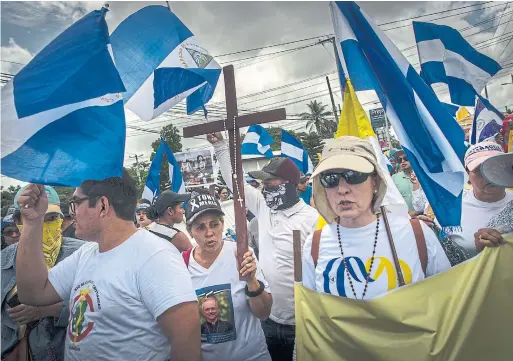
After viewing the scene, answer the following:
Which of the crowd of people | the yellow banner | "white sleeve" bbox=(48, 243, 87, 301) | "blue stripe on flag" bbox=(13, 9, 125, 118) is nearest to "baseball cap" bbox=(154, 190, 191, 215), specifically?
the crowd of people

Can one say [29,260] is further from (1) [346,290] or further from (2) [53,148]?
(1) [346,290]

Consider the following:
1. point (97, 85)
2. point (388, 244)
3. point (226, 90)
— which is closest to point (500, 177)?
point (388, 244)

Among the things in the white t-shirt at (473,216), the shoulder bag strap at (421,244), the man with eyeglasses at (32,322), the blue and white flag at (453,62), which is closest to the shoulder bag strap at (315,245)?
the shoulder bag strap at (421,244)

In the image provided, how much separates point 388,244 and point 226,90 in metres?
1.50

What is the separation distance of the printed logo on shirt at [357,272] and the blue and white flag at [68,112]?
4.52 feet

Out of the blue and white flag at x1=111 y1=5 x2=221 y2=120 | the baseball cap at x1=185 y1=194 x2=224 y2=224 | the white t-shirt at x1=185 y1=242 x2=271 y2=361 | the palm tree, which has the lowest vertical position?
the white t-shirt at x1=185 y1=242 x2=271 y2=361

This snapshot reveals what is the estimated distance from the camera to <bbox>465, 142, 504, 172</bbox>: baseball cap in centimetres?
271

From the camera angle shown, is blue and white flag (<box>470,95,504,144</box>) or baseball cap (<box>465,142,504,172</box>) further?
blue and white flag (<box>470,95,504,144</box>)

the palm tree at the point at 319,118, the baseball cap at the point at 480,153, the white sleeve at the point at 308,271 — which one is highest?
the palm tree at the point at 319,118

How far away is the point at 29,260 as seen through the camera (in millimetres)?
2230

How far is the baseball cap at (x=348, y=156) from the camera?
78.7 inches

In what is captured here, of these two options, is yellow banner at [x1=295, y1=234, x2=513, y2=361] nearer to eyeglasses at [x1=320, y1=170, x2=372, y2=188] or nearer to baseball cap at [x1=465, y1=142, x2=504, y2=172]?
eyeglasses at [x1=320, y1=170, x2=372, y2=188]

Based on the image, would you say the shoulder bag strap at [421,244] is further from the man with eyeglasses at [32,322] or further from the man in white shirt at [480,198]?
the man with eyeglasses at [32,322]

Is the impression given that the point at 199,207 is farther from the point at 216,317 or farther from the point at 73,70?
the point at 73,70
